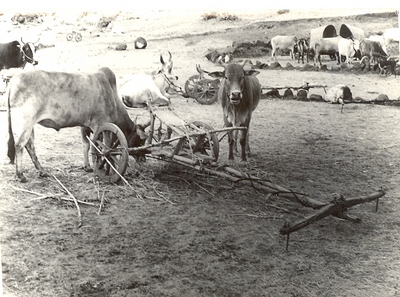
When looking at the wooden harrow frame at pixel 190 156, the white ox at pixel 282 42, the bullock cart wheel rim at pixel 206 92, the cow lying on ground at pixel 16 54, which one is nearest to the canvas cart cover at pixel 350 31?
the white ox at pixel 282 42

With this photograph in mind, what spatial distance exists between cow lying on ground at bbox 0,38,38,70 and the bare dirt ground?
0.25 ft

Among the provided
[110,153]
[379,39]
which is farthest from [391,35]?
[110,153]

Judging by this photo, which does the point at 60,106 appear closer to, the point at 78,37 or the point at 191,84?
the point at 78,37

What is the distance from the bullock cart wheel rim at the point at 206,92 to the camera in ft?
11.6

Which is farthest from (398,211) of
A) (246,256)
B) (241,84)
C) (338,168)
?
(241,84)

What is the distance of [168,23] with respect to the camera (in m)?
3.03

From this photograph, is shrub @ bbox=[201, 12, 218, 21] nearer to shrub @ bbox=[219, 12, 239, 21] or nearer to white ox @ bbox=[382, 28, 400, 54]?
shrub @ bbox=[219, 12, 239, 21]

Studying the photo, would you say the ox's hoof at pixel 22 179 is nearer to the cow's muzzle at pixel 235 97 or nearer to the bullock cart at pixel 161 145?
the bullock cart at pixel 161 145

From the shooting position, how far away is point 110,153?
Result: 10.4ft

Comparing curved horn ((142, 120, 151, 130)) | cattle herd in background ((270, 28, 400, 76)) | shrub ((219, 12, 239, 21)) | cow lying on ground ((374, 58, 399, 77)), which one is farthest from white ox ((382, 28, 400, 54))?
curved horn ((142, 120, 151, 130))

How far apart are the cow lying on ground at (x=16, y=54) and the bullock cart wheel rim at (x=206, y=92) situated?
1.12 metres

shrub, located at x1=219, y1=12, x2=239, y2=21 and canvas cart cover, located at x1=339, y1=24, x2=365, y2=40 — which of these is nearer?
shrub, located at x1=219, y1=12, x2=239, y2=21

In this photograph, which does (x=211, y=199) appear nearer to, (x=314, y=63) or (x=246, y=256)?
(x=246, y=256)

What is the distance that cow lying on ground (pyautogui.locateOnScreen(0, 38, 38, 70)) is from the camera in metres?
2.92
